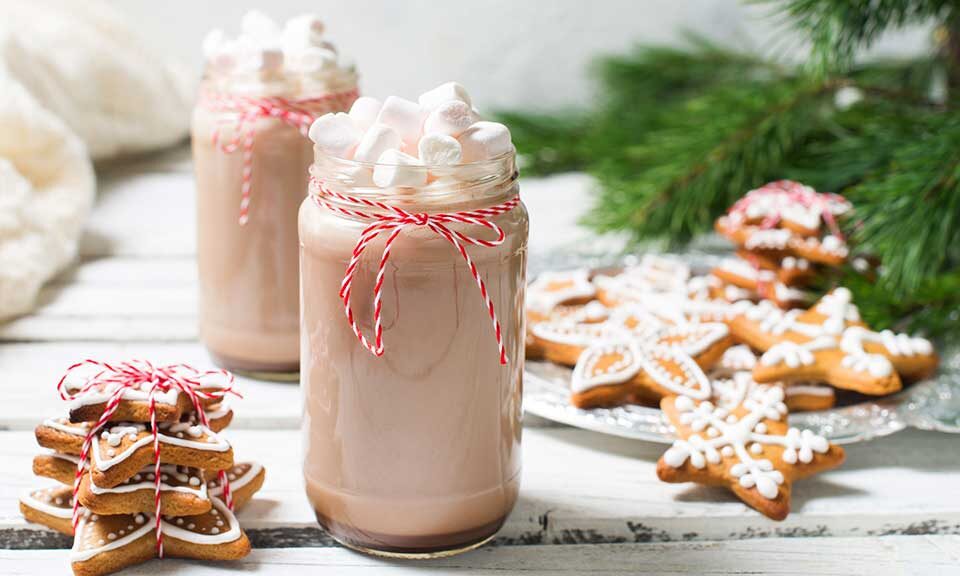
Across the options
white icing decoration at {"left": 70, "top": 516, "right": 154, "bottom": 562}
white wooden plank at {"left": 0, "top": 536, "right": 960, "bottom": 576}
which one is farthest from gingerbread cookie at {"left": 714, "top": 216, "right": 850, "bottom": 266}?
white icing decoration at {"left": 70, "top": 516, "right": 154, "bottom": 562}

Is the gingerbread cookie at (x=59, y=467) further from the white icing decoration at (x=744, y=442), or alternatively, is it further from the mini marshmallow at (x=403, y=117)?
the white icing decoration at (x=744, y=442)

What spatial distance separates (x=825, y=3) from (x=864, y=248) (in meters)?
0.29

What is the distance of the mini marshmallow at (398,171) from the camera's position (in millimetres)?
852

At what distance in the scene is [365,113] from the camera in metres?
0.92

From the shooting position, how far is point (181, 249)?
1744mm

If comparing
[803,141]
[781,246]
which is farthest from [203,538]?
[803,141]

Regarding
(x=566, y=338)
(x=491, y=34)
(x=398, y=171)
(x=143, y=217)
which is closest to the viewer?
(x=398, y=171)

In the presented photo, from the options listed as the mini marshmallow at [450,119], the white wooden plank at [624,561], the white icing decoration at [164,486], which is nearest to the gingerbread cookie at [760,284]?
the white wooden plank at [624,561]

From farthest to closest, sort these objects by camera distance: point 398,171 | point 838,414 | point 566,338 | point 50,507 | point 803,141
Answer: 1. point 803,141
2. point 566,338
3. point 838,414
4. point 50,507
5. point 398,171

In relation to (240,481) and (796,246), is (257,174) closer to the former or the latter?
(240,481)

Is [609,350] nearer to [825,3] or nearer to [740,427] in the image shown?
[740,427]

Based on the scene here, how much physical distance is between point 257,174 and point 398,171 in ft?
1.35

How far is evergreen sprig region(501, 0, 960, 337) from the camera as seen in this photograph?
1.33m

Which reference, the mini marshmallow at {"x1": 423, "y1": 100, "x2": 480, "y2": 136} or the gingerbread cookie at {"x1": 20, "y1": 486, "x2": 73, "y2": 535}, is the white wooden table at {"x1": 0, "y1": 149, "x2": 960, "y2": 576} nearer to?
the gingerbread cookie at {"x1": 20, "y1": 486, "x2": 73, "y2": 535}
